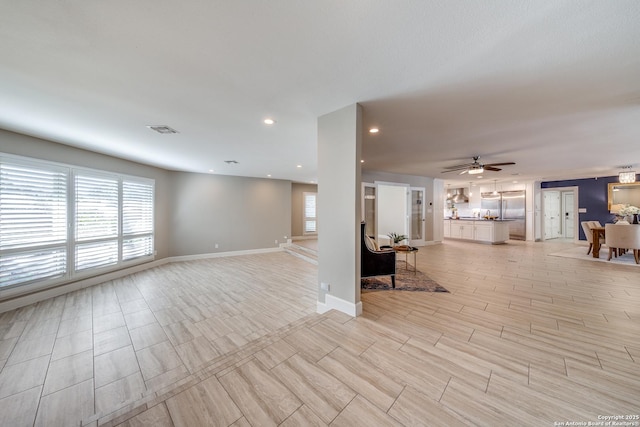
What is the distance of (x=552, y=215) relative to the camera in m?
9.62

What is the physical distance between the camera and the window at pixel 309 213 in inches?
371

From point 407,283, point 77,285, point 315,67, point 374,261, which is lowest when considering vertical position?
point 77,285

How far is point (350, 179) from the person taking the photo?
2.56 m

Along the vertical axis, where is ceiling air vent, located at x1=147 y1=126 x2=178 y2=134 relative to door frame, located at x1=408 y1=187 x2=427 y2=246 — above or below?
above

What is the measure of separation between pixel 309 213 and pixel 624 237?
9.07 metres

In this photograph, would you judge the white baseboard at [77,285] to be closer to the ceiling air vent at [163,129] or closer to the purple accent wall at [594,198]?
the ceiling air vent at [163,129]

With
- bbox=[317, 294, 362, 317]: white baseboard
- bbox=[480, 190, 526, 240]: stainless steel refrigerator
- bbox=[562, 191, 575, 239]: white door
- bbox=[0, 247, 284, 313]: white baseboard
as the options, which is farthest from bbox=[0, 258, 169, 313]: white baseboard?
bbox=[562, 191, 575, 239]: white door

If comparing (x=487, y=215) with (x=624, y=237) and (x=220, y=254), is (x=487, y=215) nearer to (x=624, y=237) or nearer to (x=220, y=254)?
(x=624, y=237)

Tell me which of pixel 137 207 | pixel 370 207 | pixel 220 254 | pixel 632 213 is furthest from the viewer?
pixel 220 254

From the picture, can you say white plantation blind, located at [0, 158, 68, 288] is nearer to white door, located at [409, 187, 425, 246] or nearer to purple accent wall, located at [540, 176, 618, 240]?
white door, located at [409, 187, 425, 246]

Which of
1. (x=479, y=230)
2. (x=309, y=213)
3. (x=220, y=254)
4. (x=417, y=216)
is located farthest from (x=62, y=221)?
(x=479, y=230)

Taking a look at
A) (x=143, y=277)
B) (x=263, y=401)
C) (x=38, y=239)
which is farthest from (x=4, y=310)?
(x=263, y=401)

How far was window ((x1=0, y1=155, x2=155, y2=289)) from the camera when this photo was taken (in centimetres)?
329

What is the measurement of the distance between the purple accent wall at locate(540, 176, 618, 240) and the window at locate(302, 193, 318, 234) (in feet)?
34.2
